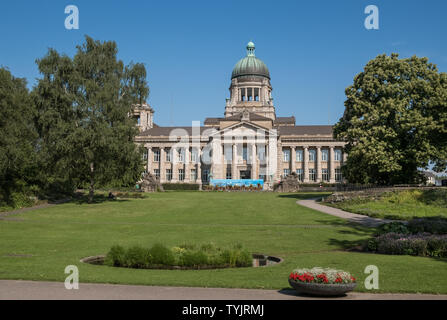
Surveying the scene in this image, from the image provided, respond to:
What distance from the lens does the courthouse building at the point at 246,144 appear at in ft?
312

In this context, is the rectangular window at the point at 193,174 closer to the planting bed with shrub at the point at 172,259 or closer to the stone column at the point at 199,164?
the stone column at the point at 199,164

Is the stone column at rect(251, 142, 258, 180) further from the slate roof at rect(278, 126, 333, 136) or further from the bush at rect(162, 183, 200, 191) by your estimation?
the bush at rect(162, 183, 200, 191)

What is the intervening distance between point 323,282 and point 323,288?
7.3 inches

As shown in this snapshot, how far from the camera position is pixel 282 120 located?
12338 cm

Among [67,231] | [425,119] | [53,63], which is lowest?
[67,231]

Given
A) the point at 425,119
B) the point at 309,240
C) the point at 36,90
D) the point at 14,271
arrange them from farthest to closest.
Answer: the point at 36,90 → the point at 425,119 → the point at 309,240 → the point at 14,271

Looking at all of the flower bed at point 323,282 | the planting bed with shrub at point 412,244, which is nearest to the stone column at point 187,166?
the planting bed with shrub at point 412,244

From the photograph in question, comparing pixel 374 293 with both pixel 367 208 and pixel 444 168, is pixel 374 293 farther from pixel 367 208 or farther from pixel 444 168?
pixel 444 168

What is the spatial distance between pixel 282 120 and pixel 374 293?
11282 centimetres

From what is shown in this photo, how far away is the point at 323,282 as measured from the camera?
11219 mm

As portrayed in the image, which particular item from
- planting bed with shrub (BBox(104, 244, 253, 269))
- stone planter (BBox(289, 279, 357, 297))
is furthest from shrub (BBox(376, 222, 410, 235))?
stone planter (BBox(289, 279, 357, 297))

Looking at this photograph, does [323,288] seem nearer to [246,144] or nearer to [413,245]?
[413,245]

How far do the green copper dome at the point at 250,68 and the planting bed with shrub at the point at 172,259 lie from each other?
325ft
